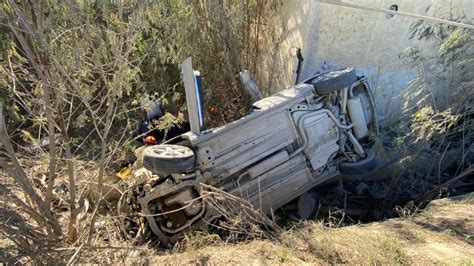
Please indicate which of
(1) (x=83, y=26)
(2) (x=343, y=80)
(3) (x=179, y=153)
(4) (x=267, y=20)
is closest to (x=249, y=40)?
(4) (x=267, y=20)

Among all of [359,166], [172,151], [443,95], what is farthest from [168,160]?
[443,95]

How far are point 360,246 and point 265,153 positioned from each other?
1.41 m

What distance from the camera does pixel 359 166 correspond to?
4.79 m

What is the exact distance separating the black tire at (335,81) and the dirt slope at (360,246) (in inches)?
60.4

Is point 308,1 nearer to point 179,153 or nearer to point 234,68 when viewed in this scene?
point 234,68

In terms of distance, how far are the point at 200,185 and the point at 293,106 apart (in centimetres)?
134

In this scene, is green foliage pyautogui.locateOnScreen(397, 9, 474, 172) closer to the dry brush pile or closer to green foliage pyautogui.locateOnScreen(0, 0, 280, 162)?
green foliage pyautogui.locateOnScreen(0, 0, 280, 162)

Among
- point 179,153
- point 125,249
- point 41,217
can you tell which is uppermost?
point 179,153

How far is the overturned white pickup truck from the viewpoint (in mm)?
4219

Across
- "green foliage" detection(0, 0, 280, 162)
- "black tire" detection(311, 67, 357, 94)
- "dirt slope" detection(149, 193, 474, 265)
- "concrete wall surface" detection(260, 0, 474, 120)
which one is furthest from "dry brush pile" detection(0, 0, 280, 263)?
"concrete wall surface" detection(260, 0, 474, 120)

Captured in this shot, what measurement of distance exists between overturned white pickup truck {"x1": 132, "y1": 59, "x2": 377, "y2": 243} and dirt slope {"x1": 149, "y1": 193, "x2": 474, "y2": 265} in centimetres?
57

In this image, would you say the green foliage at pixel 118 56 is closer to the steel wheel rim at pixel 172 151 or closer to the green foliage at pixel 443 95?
the steel wheel rim at pixel 172 151

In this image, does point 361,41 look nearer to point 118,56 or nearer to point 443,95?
point 443,95

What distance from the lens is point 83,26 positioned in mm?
3457
